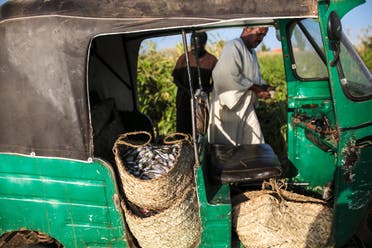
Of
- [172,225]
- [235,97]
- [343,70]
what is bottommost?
[172,225]

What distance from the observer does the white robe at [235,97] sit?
4.03 m

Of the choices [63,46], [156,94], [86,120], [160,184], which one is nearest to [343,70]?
[160,184]

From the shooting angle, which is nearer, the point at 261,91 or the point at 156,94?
the point at 261,91

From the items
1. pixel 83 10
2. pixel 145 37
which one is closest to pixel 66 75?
pixel 83 10

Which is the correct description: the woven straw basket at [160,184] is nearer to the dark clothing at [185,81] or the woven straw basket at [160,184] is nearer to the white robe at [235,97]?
the white robe at [235,97]

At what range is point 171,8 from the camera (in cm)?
230

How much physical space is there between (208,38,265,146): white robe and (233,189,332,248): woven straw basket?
1664 millimetres

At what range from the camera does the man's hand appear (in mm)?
3957

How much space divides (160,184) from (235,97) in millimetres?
2022

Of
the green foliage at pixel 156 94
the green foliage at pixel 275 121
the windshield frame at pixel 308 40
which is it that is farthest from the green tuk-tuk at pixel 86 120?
the green foliage at pixel 156 94

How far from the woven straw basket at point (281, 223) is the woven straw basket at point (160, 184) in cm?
57

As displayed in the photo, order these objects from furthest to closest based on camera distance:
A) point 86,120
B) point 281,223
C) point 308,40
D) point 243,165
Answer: point 308,40, point 243,165, point 281,223, point 86,120

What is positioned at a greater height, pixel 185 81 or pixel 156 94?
pixel 185 81

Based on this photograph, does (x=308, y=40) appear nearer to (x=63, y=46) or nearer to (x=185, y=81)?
(x=63, y=46)
